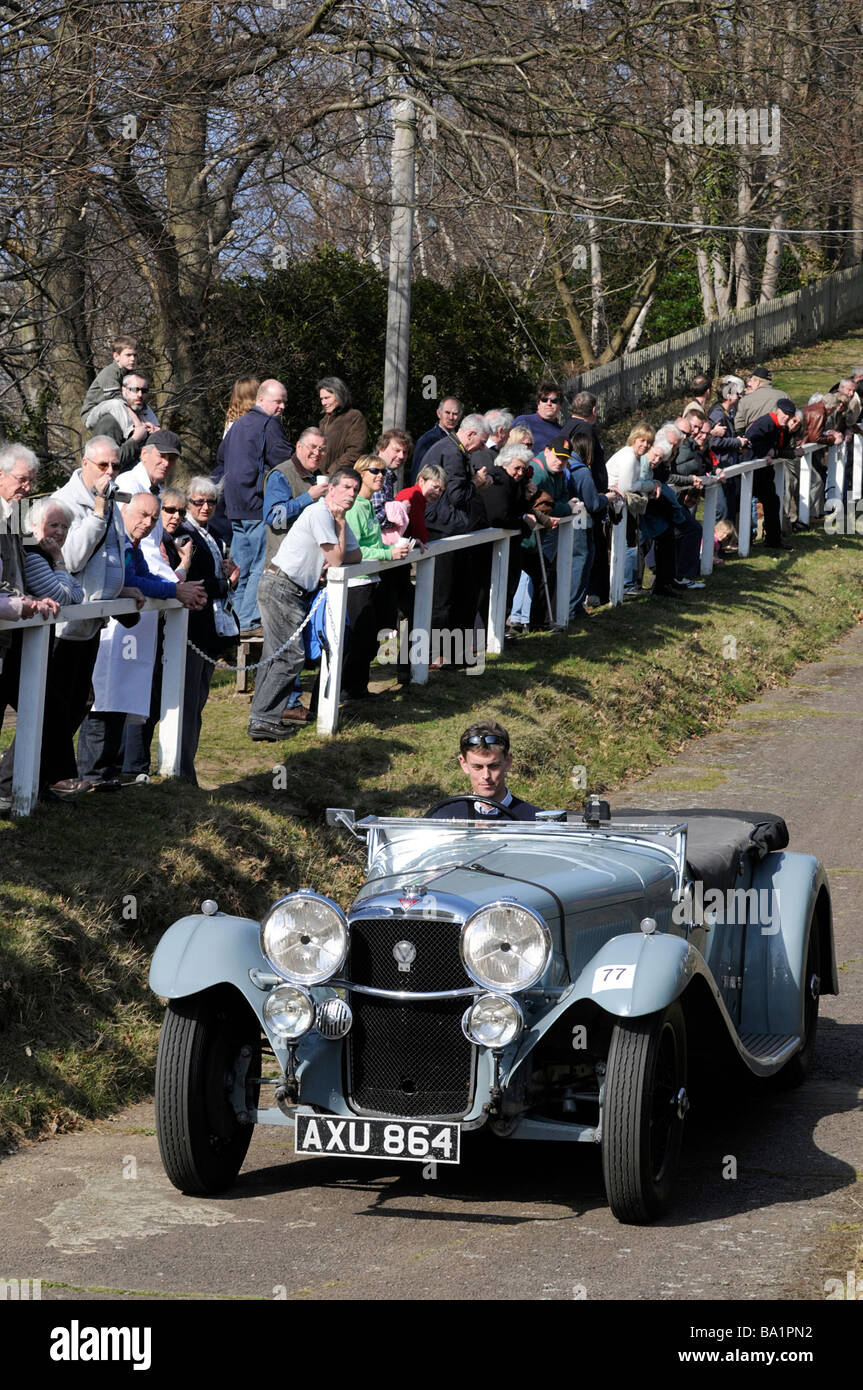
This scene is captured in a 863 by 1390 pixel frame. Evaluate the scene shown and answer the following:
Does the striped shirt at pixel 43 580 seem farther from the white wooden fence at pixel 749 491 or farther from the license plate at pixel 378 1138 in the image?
the white wooden fence at pixel 749 491

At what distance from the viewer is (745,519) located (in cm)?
2056

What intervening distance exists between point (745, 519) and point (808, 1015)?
12990 millimetres

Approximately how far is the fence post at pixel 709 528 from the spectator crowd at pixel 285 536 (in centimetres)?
9

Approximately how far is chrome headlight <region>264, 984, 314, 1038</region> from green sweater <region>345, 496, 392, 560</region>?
251 inches

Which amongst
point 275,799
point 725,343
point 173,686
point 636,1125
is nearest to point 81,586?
point 173,686

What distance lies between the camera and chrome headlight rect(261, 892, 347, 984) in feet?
20.4

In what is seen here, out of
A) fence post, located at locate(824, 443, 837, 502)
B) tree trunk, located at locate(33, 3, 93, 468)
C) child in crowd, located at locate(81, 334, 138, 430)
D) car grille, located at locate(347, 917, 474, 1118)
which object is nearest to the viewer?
car grille, located at locate(347, 917, 474, 1118)

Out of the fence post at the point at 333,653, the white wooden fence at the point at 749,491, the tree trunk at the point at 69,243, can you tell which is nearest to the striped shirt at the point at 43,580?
the fence post at the point at 333,653

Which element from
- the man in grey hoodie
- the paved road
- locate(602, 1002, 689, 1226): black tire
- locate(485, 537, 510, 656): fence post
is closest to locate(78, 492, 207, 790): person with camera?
the man in grey hoodie

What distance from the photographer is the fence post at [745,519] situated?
20.5 meters

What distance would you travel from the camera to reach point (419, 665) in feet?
43.4

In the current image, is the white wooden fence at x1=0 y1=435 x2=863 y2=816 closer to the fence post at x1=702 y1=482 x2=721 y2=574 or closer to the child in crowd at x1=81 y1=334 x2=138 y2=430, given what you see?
the fence post at x1=702 y1=482 x2=721 y2=574

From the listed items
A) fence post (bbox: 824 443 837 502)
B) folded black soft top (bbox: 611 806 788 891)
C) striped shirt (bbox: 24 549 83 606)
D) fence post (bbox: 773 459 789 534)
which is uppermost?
fence post (bbox: 824 443 837 502)

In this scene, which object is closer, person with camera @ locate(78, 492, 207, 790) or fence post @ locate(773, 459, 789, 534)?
person with camera @ locate(78, 492, 207, 790)
